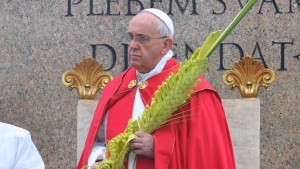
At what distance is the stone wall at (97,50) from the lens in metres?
8.92

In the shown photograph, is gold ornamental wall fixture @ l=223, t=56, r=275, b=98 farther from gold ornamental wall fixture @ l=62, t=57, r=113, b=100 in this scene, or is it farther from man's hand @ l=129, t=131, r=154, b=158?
man's hand @ l=129, t=131, r=154, b=158

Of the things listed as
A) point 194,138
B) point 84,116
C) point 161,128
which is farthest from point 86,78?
point 194,138

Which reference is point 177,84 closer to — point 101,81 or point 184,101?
point 184,101

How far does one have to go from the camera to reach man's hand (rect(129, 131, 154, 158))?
7.05m

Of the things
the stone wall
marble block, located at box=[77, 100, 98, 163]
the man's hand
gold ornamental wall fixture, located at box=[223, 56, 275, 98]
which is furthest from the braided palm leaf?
the stone wall

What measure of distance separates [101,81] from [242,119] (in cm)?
84

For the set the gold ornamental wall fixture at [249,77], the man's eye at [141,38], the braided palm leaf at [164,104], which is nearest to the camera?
the braided palm leaf at [164,104]

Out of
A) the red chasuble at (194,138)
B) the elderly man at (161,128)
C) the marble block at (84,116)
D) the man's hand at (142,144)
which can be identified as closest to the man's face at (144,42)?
the elderly man at (161,128)

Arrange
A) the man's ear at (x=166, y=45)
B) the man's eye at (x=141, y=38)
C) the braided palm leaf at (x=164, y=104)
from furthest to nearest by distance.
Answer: the man's ear at (x=166, y=45) < the man's eye at (x=141, y=38) < the braided palm leaf at (x=164, y=104)

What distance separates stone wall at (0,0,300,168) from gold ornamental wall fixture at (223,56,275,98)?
3.32 ft

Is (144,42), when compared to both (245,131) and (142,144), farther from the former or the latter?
(245,131)

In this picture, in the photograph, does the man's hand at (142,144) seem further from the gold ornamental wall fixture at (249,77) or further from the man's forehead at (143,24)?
the gold ornamental wall fixture at (249,77)

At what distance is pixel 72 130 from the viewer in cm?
895

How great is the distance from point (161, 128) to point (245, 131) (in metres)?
0.88
